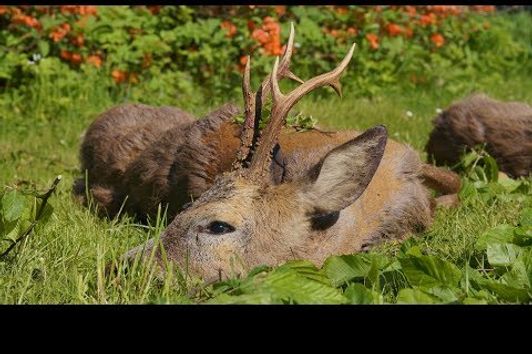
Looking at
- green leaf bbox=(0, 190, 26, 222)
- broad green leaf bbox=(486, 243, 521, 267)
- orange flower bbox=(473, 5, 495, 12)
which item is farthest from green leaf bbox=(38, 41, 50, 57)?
broad green leaf bbox=(486, 243, 521, 267)

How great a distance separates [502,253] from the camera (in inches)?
168

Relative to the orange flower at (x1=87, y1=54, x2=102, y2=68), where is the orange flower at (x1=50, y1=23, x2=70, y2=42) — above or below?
above

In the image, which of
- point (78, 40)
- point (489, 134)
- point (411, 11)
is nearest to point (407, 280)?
point (489, 134)

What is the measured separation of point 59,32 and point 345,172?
5.65 meters

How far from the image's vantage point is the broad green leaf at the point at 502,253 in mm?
4230

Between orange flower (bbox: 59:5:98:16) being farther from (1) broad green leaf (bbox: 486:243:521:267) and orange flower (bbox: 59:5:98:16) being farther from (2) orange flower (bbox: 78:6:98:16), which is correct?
(1) broad green leaf (bbox: 486:243:521:267)

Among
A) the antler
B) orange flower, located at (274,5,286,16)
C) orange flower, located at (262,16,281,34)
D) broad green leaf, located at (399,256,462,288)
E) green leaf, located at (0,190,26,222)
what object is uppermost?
the antler

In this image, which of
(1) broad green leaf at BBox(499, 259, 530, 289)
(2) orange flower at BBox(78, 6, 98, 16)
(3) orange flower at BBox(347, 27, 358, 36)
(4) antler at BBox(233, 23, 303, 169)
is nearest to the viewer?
(1) broad green leaf at BBox(499, 259, 530, 289)

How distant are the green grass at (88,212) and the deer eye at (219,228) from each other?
26 cm

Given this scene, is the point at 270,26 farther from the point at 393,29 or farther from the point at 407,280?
the point at 407,280

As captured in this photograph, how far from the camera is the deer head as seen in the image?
4520 mm

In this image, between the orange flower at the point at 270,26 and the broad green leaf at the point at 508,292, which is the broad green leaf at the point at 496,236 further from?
the orange flower at the point at 270,26

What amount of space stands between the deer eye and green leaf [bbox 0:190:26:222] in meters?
0.79
